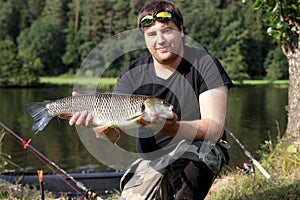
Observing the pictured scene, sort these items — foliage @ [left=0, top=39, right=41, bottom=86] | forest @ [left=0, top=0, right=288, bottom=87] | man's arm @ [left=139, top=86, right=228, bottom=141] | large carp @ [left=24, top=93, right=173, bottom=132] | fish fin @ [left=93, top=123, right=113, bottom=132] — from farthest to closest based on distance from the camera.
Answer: forest @ [left=0, top=0, right=288, bottom=87] → foliage @ [left=0, top=39, right=41, bottom=86] → man's arm @ [left=139, top=86, right=228, bottom=141] → fish fin @ [left=93, top=123, right=113, bottom=132] → large carp @ [left=24, top=93, right=173, bottom=132]

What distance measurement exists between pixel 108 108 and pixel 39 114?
1.86 ft

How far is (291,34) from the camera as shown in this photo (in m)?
5.39

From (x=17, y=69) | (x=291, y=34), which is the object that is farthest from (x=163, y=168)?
(x=17, y=69)

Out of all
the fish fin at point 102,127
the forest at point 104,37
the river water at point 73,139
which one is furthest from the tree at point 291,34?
the forest at point 104,37

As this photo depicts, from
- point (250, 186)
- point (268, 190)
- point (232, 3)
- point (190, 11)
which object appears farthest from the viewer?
point (232, 3)

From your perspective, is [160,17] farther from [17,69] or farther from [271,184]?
[17,69]

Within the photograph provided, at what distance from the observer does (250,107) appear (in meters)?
25.0

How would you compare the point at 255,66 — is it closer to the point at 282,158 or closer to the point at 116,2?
the point at 116,2

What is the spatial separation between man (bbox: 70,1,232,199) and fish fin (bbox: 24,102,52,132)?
1.43 ft

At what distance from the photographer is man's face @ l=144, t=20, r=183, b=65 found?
122 inches

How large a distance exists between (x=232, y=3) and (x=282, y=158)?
6885cm

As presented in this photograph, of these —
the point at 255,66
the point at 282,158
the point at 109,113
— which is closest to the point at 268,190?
the point at 282,158

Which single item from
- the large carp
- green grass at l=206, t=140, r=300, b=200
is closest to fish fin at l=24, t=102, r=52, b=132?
the large carp

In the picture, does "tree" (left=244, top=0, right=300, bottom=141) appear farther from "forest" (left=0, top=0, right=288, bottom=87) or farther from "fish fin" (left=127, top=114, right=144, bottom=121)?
"forest" (left=0, top=0, right=288, bottom=87)
